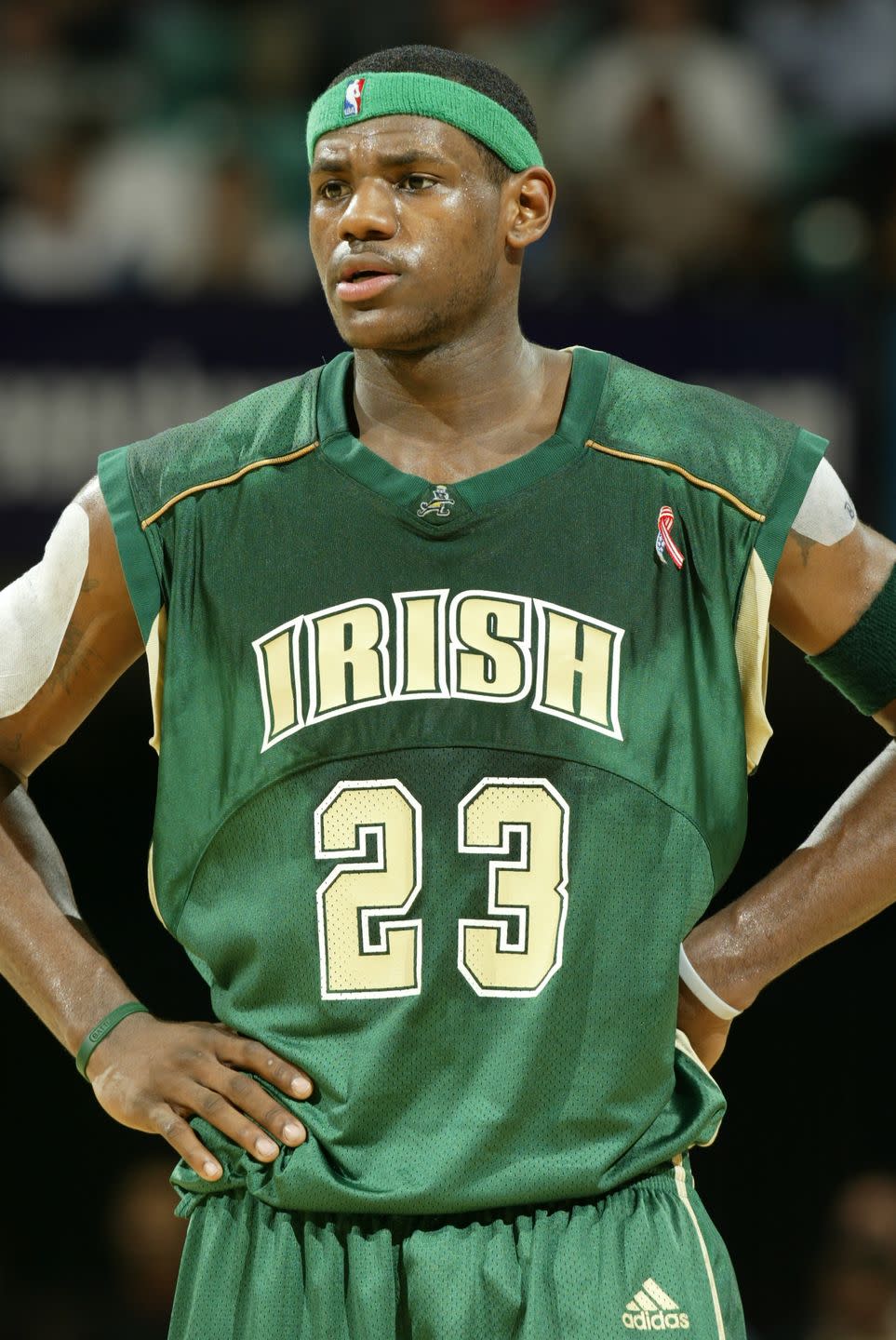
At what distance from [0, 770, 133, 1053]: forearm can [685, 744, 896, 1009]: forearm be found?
30.0 inches

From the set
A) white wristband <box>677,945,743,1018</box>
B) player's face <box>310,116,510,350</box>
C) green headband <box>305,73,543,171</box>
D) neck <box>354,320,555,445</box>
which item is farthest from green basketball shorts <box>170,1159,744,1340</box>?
green headband <box>305,73,543,171</box>

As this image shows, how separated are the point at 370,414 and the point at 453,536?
0.76 feet

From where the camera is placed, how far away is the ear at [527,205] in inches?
102

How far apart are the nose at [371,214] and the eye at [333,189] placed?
5 cm

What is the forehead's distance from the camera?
2475mm

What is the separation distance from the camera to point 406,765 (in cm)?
246

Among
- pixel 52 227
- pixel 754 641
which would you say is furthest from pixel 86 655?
pixel 52 227

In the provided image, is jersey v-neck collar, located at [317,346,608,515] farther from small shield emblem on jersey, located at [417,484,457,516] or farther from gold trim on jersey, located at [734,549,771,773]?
gold trim on jersey, located at [734,549,771,773]

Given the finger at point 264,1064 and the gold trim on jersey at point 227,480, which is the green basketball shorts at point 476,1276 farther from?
the gold trim on jersey at point 227,480

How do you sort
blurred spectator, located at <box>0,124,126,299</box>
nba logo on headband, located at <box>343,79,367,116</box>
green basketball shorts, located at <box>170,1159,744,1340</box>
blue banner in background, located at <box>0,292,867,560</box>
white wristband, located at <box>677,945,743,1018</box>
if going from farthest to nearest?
1. blurred spectator, located at <box>0,124,126,299</box>
2. blue banner in background, located at <box>0,292,867,560</box>
3. white wristband, located at <box>677,945,743,1018</box>
4. nba logo on headband, located at <box>343,79,367,116</box>
5. green basketball shorts, located at <box>170,1159,744,1340</box>

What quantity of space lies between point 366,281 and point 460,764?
1.91 feet

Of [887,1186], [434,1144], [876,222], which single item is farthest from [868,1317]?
[434,1144]

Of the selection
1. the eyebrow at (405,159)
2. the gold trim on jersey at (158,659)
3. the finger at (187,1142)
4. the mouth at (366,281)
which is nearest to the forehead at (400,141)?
the eyebrow at (405,159)

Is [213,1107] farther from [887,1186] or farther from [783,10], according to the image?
[783,10]
